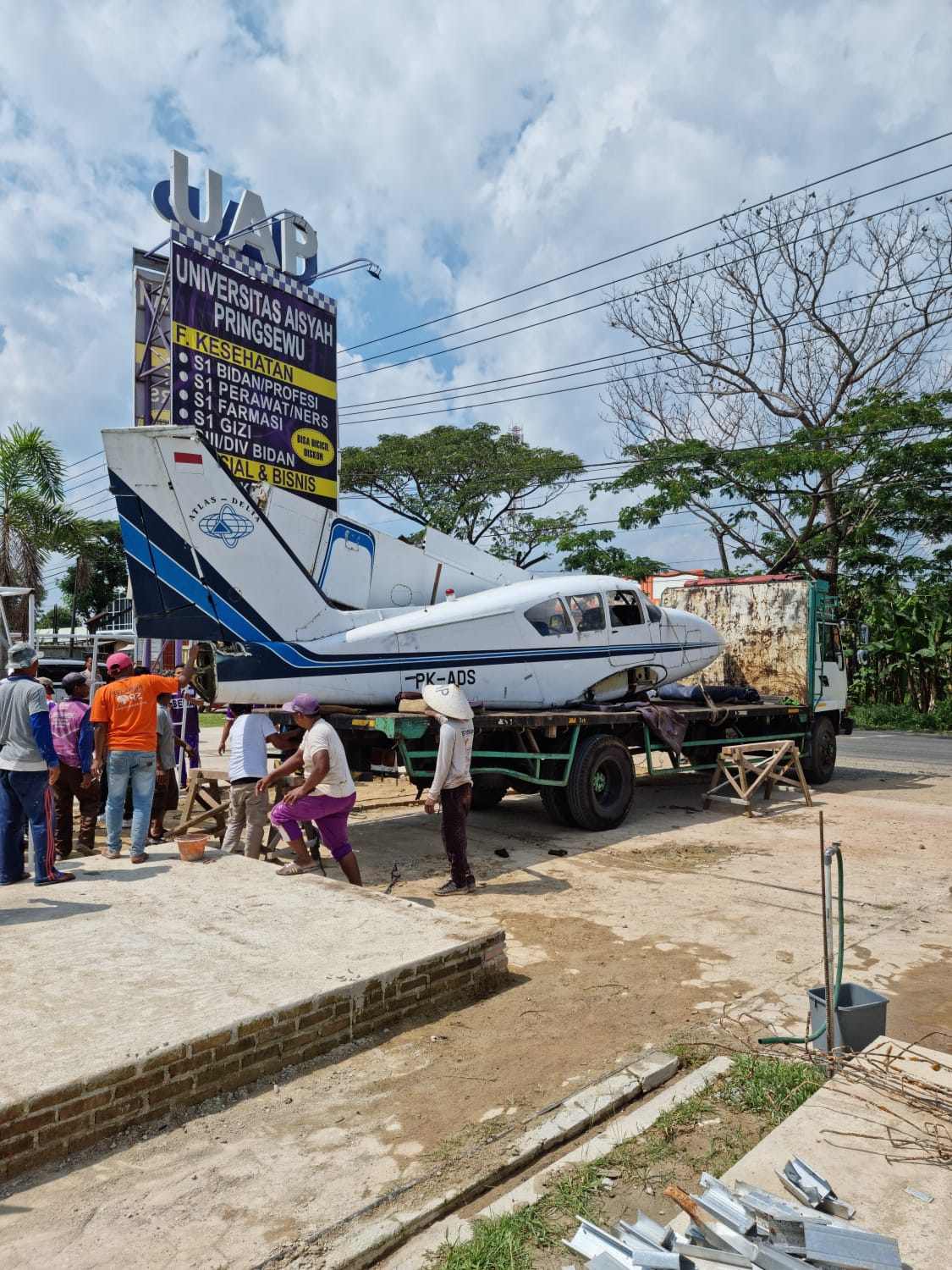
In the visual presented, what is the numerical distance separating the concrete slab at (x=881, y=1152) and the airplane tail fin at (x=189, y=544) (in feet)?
21.9

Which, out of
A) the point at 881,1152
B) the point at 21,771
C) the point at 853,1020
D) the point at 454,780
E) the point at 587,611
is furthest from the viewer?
the point at 587,611

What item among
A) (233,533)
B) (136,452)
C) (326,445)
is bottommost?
(233,533)

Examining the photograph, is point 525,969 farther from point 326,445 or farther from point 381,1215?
point 326,445

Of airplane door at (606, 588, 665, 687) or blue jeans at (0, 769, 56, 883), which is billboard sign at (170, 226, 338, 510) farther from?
blue jeans at (0, 769, 56, 883)

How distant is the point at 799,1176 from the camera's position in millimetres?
3045

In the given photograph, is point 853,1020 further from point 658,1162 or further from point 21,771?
point 21,771

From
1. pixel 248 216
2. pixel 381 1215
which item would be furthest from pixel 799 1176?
pixel 248 216

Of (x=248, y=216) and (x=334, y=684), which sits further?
(x=248, y=216)

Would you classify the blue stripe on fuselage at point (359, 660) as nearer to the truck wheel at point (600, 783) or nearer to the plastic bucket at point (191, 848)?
the truck wheel at point (600, 783)

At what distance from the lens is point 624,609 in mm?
11469

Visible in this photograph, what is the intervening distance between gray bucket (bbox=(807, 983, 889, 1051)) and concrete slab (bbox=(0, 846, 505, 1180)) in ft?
6.35

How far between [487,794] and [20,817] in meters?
6.16

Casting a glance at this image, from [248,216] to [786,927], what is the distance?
44.0 ft

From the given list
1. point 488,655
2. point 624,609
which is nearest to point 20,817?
point 488,655
